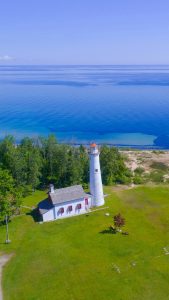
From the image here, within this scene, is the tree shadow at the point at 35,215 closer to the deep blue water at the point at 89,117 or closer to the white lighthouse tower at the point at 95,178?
the white lighthouse tower at the point at 95,178

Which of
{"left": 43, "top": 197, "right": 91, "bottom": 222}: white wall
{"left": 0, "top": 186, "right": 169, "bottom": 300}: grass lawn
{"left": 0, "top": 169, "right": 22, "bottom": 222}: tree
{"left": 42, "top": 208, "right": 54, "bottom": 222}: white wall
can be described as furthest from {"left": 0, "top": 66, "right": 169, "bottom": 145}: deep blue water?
{"left": 0, "top": 186, "right": 169, "bottom": 300}: grass lawn

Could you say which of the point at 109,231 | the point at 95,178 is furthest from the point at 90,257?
the point at 95,178

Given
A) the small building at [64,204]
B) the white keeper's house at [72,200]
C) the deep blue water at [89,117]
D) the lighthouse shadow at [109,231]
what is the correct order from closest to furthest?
the lighthouse shadow at [109,231], the small building at [64,204], the white keeper's house at [72,200], the deep blue water at [89,117]

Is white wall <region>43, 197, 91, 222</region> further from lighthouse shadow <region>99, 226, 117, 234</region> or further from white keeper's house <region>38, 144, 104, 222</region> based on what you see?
lighthouse shadow <region>99, 226, 117, 234</region>

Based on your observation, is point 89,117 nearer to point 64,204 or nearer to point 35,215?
point 35,215

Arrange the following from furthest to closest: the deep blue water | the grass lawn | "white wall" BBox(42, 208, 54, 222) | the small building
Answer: the deep blue water < the small building < "white wall" BBox(42, 208, 54, 222) < the grass lawn

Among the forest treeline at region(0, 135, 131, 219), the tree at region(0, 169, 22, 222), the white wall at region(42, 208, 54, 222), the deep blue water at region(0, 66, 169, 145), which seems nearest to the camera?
the tree at region(0, 169, 22, 222)

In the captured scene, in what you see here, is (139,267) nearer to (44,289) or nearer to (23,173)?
(44,289)

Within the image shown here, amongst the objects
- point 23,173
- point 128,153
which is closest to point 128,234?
point 23,173

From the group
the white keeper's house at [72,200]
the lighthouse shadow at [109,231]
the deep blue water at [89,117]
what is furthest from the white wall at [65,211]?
the deep blue water at [89,117]
